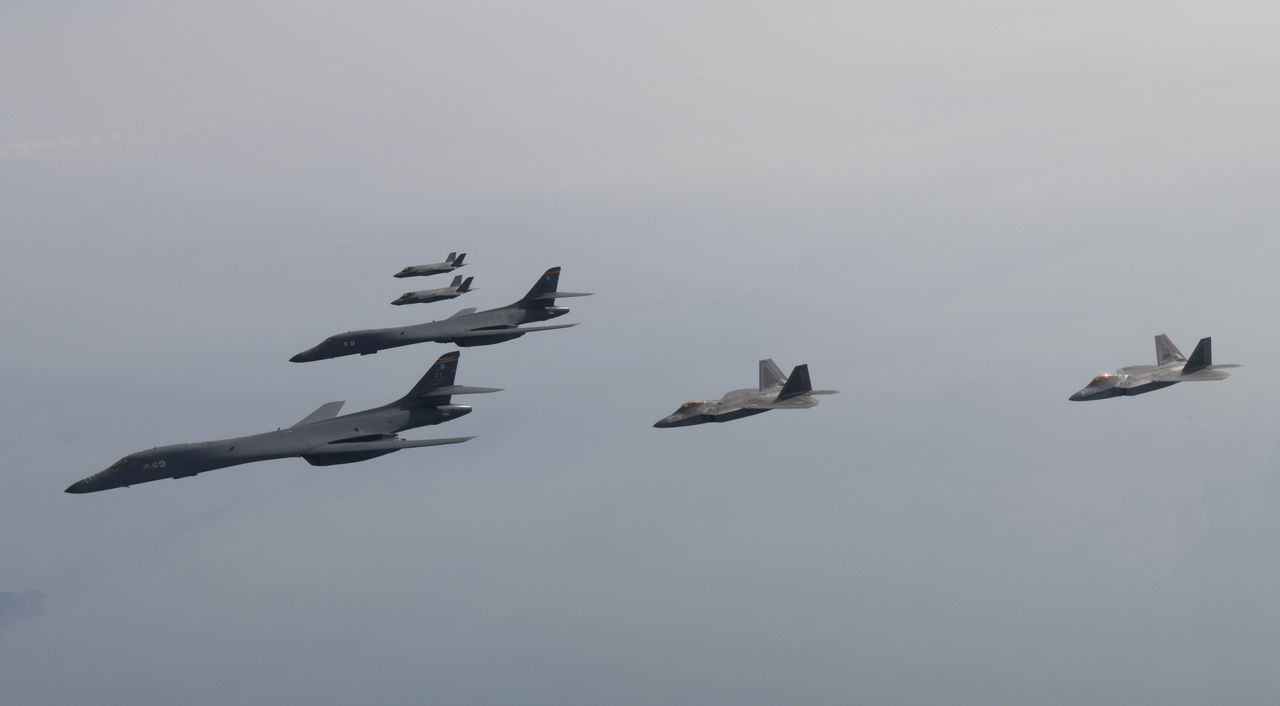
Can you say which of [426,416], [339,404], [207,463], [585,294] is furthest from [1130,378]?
[207,463]

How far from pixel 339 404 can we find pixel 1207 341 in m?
87.4

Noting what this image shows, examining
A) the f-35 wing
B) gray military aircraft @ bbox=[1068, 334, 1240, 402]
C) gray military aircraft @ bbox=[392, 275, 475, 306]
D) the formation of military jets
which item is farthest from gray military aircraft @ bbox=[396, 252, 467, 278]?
gray military aircraft @ bbox=[1068, 334, 1240, 402]

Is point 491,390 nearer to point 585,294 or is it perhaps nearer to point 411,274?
point 585,294

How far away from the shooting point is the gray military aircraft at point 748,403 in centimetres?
11169

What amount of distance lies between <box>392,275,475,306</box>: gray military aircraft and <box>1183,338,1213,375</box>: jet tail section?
88.3m

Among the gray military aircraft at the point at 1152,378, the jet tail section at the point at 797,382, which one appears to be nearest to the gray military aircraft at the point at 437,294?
the jet tail section at the point at 797,382

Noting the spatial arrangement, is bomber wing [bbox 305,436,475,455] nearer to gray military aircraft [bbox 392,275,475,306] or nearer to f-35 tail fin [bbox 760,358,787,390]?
f-35 tail fin [bbox 760,358,787,390]

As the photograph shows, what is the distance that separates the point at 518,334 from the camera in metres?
134

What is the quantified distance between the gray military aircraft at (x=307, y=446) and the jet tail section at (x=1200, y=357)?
71.5 m

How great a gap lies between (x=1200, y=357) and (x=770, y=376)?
143 ft

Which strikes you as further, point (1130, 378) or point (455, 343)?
point (455, 343)

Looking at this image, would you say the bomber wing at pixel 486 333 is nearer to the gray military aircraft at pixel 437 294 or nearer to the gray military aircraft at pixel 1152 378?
the gray military aircraft at pixel 437 294

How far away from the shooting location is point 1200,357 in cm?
11831

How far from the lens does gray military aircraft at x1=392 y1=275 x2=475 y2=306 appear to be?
154m
